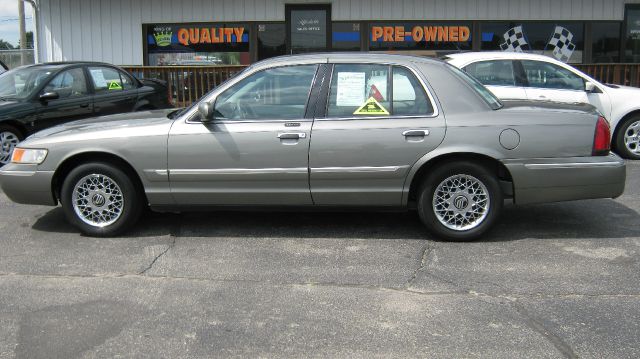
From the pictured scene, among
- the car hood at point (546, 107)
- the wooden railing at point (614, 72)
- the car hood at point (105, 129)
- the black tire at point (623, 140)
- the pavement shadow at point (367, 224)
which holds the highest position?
the wooden railing at point (614, 72)

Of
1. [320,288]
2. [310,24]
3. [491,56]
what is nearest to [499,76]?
[491,56]

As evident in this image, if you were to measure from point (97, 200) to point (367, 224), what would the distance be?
8.08ft

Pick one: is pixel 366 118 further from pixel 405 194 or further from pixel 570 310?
pixel 570 310

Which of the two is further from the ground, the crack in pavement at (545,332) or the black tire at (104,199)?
the black tire at (104,199)

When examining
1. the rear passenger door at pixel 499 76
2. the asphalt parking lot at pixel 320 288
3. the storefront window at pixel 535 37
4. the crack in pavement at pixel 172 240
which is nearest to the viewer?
the asphalt parking lot at pixel 320 288

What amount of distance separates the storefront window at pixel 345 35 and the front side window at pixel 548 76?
192 inches

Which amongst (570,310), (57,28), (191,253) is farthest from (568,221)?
(57,28)

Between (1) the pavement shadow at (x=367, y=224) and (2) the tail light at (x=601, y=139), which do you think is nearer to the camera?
(2) the tail light at (x=601, y=139)

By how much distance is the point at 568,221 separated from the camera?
6164 millimetres

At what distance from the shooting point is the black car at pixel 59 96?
27.5 feet

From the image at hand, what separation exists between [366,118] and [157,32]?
30.6 ft

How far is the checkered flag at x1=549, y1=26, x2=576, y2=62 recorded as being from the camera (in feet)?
43.4

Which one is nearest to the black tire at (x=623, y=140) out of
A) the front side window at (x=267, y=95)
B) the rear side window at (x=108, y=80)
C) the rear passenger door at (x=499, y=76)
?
the rear passenger door at (x=499, y=76)

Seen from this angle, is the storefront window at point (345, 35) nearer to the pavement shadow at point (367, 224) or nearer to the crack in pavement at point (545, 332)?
the pavement shadow at point (367, 224)
